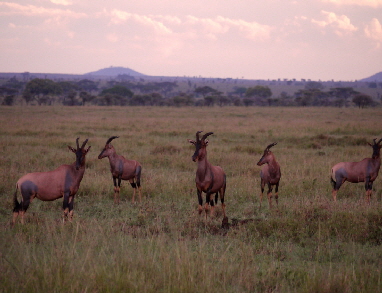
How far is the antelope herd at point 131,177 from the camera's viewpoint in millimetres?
7568

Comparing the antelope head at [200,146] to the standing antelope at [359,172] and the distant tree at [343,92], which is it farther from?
the distant tree at [343,92]

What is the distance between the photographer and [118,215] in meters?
9.12

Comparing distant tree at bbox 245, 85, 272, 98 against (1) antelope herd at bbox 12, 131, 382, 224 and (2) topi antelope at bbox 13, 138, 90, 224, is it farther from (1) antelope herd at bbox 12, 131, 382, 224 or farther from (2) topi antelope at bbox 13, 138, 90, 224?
(2) topi antelope at bbox 13, 138, 90, 224

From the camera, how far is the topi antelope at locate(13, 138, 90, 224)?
749 cm

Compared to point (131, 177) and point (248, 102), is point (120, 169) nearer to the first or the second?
point (131, 177)

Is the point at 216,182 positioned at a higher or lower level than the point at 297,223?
higher

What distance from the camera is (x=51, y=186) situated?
771 cm

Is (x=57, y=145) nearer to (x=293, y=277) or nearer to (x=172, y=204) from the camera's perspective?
(x=172, y=204)

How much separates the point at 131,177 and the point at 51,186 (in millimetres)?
3145

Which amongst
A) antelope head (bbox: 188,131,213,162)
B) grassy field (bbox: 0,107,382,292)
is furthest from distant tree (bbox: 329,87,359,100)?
antelope head (bbox: 188,131,213,162)

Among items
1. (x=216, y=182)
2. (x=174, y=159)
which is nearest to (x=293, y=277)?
(x=216, y=182)

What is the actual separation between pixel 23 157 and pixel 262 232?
10300 millimetres

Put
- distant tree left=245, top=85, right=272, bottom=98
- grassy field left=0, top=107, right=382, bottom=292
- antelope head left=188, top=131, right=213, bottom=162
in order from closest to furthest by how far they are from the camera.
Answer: grassy field left=0, top=107, right=382, bottom=292
antelope head left=188, top=131, right=213, bottom=162
distant tree left=245, top=85, right=272, bottom=98

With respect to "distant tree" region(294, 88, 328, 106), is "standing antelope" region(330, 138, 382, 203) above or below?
below
